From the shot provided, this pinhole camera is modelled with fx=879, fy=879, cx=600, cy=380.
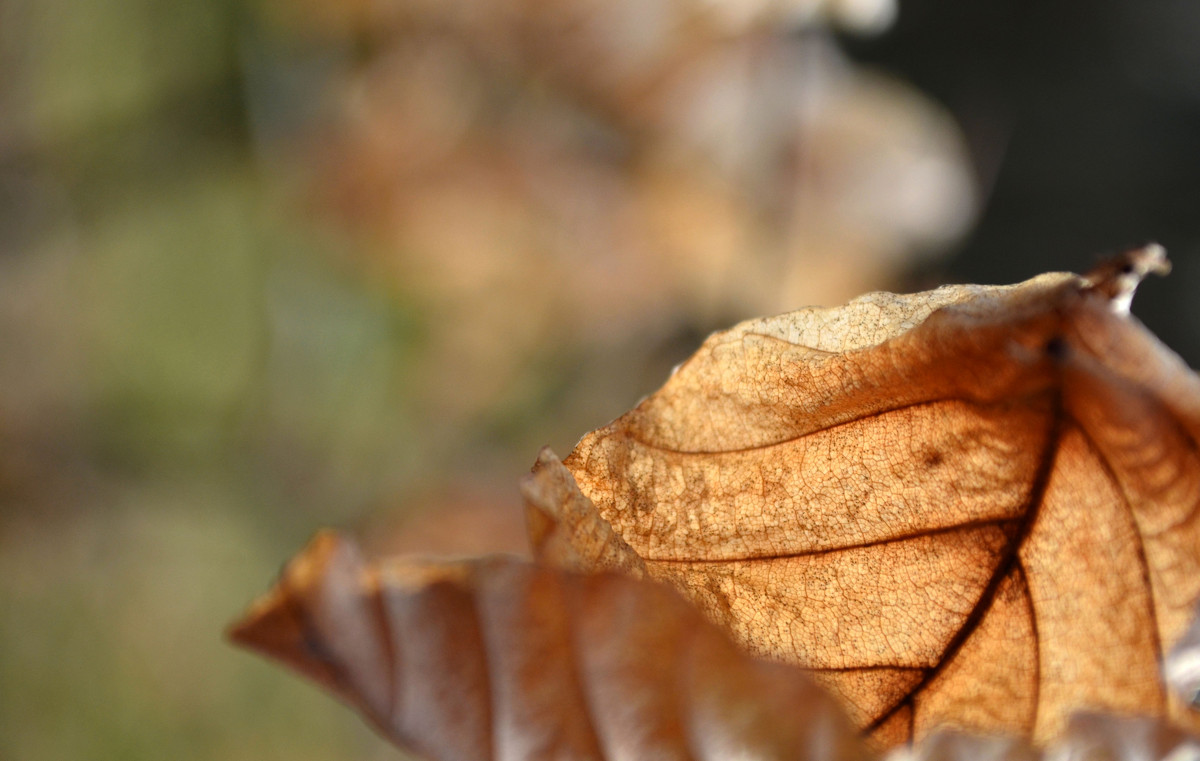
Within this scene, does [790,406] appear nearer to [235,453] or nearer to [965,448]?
[965,448]

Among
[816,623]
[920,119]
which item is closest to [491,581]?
[816,623]

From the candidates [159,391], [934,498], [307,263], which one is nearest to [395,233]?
[307,263]

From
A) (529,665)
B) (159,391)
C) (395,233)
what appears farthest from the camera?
(159,391)

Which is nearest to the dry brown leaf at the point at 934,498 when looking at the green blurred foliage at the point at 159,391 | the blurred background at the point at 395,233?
the blurred background at the point at 395,233

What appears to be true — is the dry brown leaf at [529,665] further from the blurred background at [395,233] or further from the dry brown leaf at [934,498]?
the blurred background at [395,233]

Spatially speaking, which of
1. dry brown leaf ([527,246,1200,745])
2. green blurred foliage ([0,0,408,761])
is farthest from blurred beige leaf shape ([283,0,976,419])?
dry brown leaf ([527,246,1200,745])

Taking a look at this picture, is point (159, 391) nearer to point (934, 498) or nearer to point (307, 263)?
point (307, 263)

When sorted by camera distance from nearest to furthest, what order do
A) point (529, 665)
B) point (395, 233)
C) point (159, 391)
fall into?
point (529, 665)
point (395, 233)
point (159, 391)

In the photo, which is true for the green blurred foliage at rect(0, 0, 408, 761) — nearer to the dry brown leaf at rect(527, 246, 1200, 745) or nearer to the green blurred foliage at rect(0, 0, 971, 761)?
the green blurred foliage at rect(0, 0, 971, 761)
